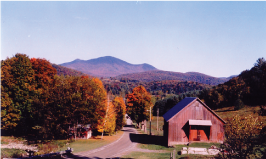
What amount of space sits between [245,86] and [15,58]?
78059 millimetres

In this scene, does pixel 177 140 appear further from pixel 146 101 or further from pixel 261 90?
pixel 261 90

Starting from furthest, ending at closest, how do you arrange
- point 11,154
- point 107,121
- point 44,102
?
point 107,121 < point 44,102 < point 11,154

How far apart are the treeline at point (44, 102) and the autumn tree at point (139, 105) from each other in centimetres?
1385

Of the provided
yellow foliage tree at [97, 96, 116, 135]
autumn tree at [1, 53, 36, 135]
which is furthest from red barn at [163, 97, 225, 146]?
autumn tree at [1, 53, 36, 135]

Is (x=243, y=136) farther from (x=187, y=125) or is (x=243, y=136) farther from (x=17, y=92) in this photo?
(x=17, y=92)

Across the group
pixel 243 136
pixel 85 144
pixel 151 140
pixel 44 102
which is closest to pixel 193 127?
pixel 151 140

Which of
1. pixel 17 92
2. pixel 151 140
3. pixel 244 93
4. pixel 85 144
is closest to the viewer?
pixel 85 144

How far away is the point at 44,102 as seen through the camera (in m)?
34.4

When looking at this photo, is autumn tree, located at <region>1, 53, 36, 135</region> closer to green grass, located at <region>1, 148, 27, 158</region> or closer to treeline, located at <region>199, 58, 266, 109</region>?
green grass, located at <region>1, 148, 27, 158</region>

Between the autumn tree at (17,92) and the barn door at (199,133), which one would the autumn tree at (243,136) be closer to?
the barn door at (199,133)

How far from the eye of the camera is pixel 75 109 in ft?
107

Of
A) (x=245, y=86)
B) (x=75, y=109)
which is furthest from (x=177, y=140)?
(x=245, y=86)

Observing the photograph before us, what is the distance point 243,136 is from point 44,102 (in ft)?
108

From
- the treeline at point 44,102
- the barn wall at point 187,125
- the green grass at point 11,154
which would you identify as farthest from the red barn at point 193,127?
the green grass at point 11,154
